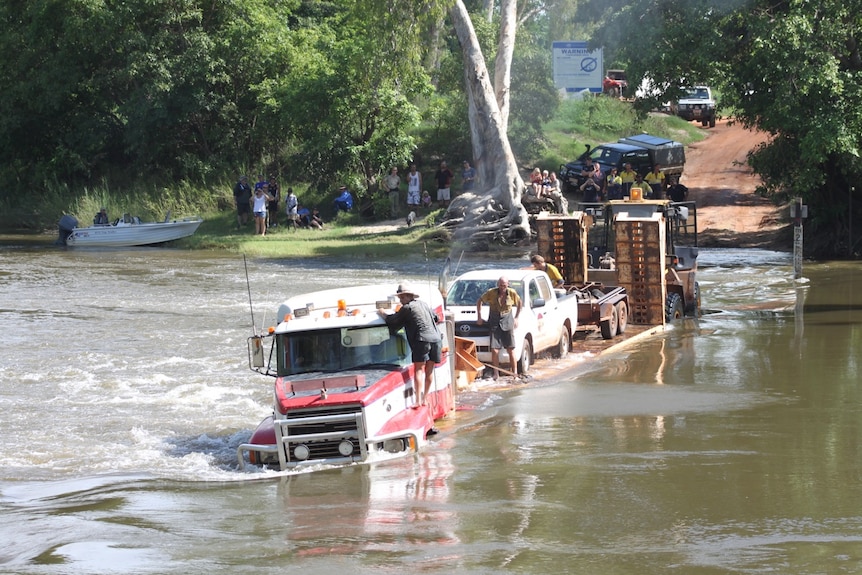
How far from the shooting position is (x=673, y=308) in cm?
2562

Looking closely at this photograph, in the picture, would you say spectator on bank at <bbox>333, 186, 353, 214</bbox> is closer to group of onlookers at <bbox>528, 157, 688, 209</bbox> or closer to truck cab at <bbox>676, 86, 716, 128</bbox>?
group of onlookers at <bbox>528, 157, 688, 209</bbox>

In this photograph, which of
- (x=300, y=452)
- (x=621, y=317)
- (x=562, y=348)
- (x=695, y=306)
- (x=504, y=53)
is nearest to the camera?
(x=300, y=452)

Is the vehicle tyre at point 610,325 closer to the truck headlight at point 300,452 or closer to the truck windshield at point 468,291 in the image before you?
the truck windshield at point 468,291

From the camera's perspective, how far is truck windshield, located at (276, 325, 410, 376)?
13.5 m

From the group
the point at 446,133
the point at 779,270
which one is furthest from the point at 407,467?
the point at 446,133

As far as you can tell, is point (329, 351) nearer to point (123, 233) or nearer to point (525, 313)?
point (525, 313)

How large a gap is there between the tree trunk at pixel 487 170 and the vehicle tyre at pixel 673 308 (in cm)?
1394

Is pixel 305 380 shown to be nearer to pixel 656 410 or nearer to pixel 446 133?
pixel 656 410

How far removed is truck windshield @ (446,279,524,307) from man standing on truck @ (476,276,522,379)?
4.21ft

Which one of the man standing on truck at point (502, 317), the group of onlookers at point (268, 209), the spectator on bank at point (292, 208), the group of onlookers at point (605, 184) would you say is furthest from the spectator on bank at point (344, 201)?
the man standing on truck at point (502, 317)

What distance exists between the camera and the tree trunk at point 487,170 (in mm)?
39812

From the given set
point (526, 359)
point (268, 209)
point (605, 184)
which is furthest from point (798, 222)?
point (268, 209)

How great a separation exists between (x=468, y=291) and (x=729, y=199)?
92.4ft

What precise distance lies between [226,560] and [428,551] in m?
1.66
